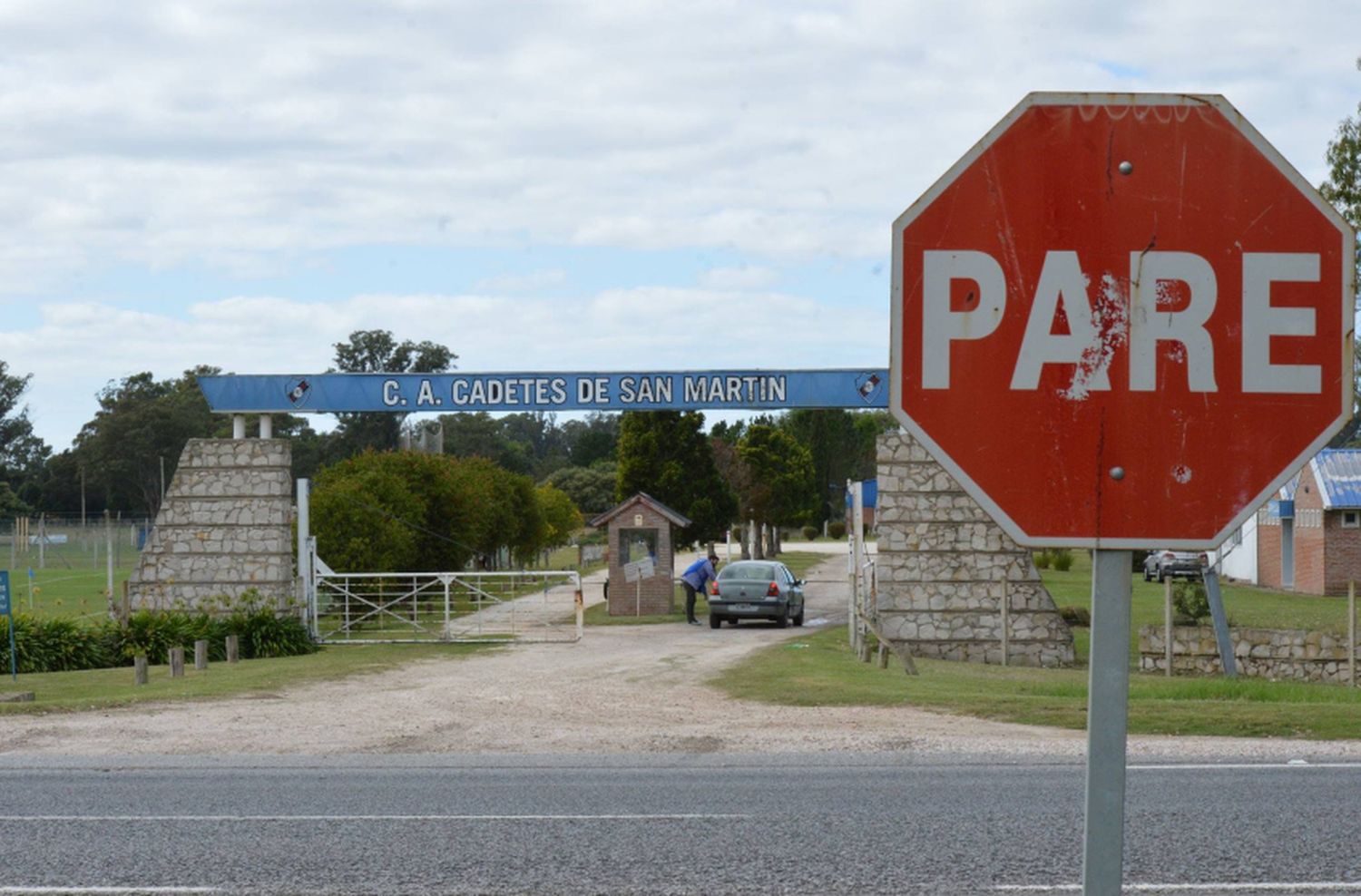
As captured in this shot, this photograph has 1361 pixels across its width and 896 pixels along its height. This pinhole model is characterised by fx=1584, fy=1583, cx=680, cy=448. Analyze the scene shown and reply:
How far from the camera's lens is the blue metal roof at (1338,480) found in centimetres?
4353

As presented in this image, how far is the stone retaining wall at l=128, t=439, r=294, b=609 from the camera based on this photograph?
997 inches

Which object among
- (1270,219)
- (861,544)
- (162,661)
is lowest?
(162,661)

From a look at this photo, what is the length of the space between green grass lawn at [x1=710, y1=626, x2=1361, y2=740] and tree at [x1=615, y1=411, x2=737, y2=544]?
2571 cm

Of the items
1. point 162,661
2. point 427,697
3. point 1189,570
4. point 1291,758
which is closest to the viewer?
point 1291,758

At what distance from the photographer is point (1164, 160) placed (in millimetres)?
2807

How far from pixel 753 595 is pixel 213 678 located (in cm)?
1335

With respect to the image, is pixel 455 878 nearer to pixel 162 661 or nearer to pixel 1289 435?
pixel 1289 435

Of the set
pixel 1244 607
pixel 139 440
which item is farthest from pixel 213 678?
pixel 139 440

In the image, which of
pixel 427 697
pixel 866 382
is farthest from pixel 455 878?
pixel 866 382

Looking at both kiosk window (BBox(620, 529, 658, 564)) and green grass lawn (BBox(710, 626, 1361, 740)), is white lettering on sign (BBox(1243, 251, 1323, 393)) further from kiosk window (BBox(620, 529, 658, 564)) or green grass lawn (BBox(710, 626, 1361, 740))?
kiosk window (BBox(620, 529, 658, 564))

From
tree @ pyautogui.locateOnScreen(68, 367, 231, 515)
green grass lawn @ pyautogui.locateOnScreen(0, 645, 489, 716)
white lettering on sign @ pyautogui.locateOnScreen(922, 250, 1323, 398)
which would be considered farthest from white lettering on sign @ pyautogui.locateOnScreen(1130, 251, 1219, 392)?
tree @ pyautogui.locateOnScreen(68, 367, 231, 515)

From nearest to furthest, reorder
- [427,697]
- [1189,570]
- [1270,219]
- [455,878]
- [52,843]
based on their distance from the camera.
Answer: [1270,219] < [455,878] < [52,843] < [427,697] < [1189,570]

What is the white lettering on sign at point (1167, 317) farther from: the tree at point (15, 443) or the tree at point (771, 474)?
the tree at point (15, 443)

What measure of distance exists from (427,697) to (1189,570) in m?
32.2
